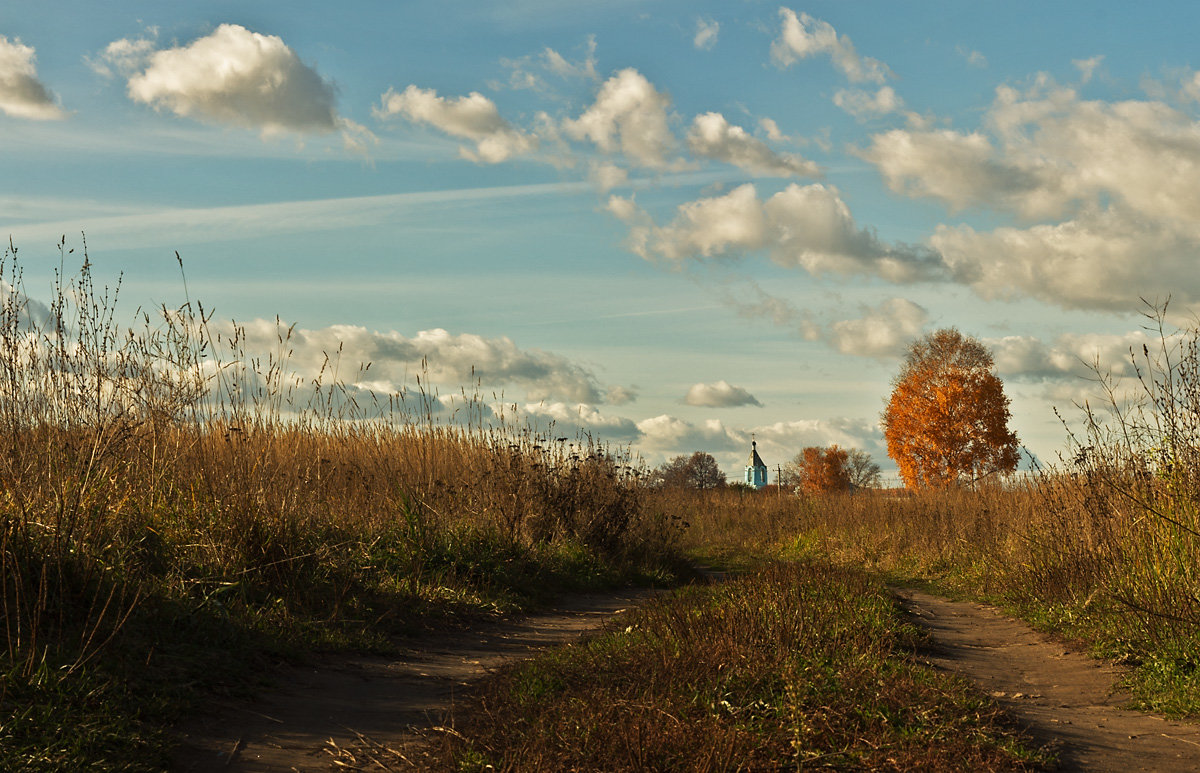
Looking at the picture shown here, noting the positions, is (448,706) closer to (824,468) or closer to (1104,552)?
(1104,552)

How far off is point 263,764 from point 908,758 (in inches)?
132

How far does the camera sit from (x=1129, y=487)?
27.5ft

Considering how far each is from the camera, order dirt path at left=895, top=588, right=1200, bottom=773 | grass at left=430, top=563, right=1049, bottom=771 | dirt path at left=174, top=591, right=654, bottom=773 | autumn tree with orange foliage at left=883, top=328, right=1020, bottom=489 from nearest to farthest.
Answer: grass at left=430, top=563, right=1049, bottom=771
dirt path at left=174, top=591, right=654, bottom=773
dirt path at left=895, top=588, right=1200, bottom=773
autumn tree with orange foliage at left=883, top=328, right=1020, bottom=489

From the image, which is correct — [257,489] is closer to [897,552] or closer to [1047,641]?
[1047,641]

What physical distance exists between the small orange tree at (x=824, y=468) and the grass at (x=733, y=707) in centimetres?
5558

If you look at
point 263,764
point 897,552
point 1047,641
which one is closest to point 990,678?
point 1047,641

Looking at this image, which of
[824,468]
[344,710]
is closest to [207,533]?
[344,710]

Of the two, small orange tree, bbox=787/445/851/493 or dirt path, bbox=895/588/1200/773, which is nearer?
dirt path, bbox=895/588/1200/773

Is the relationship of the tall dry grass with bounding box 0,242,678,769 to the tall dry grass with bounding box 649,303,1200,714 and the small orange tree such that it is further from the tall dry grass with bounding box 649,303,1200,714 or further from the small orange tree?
the small orange tree

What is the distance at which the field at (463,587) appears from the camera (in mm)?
4590

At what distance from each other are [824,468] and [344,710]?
59.9 meters

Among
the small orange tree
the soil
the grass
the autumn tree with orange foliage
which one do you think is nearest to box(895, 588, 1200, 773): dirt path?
the soil

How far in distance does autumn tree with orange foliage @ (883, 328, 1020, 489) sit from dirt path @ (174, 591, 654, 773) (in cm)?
3266

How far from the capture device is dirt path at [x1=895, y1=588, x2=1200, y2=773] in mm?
4953
